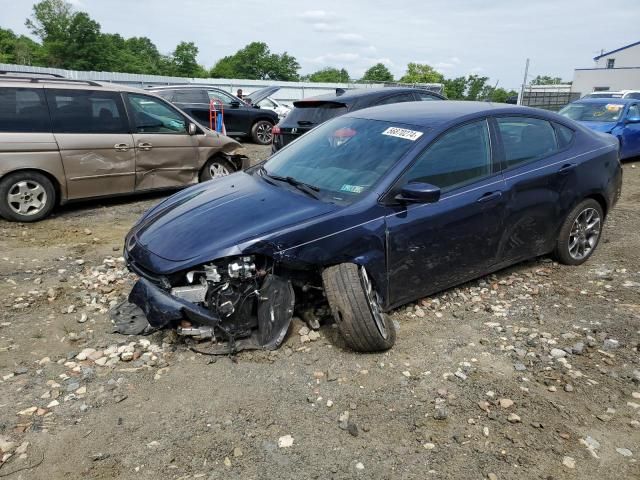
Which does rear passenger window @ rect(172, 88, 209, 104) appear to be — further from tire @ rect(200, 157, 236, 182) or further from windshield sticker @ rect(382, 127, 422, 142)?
windshield sticker @ rect(382, 127, 422, 142)

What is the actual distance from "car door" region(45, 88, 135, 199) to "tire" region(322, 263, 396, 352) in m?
4.78

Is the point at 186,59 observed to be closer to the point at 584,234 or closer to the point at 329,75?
the point at 329,75

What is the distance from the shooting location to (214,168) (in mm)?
8266

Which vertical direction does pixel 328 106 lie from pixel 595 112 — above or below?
above

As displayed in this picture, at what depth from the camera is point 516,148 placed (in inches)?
174

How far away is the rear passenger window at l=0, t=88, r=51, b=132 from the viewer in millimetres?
6262

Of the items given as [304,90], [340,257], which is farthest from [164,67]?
[340,257]

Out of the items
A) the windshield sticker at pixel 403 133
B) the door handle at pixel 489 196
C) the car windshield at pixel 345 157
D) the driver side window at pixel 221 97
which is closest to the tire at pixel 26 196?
the car windshield at pixel 345 157

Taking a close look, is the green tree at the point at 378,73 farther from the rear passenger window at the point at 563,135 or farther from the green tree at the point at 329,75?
the rear passenger window at the point at 563,135

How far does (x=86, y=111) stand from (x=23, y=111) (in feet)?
2.53

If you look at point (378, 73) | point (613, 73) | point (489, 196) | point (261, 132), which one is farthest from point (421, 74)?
point (489, 196)

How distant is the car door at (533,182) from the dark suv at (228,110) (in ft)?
35.3

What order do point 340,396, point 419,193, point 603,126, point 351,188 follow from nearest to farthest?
1. point 340,396
2. point 419,193
3. point 351,188
4. point 603,126

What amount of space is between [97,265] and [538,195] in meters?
4.36
